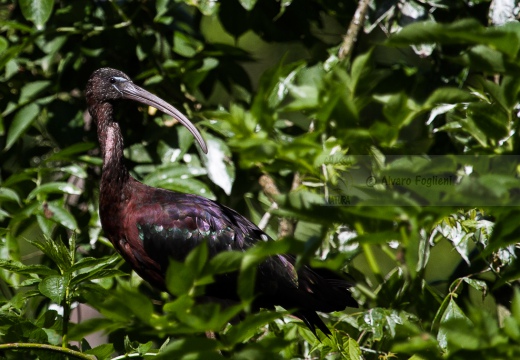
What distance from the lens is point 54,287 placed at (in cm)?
209

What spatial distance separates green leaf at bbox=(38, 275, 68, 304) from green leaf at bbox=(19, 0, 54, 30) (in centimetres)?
172

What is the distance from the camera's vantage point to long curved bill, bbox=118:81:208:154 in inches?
129

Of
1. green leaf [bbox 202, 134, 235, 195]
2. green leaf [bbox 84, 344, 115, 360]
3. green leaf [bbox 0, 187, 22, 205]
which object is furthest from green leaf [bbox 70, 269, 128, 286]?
green leaf [bbox 202, 134, 235, 195]

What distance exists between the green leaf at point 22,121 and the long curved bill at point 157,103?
50 centimetres

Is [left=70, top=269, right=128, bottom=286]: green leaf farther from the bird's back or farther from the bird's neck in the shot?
the bird's neck

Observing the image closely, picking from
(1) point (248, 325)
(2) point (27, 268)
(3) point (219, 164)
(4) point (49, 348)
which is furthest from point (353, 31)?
(1) point (248, 325)

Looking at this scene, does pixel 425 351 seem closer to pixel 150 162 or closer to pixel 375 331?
pixel 375 331

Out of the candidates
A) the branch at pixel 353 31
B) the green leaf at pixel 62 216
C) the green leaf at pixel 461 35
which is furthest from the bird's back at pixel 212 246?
the green leaf at pixel 461 35

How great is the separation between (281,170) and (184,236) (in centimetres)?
156

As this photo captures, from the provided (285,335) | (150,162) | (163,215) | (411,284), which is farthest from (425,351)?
(150,162)

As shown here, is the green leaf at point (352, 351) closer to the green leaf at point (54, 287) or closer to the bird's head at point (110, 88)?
the green leaf at point (54, 287)

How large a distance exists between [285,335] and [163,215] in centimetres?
98

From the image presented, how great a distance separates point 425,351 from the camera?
1172mm

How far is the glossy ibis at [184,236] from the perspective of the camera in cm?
314
